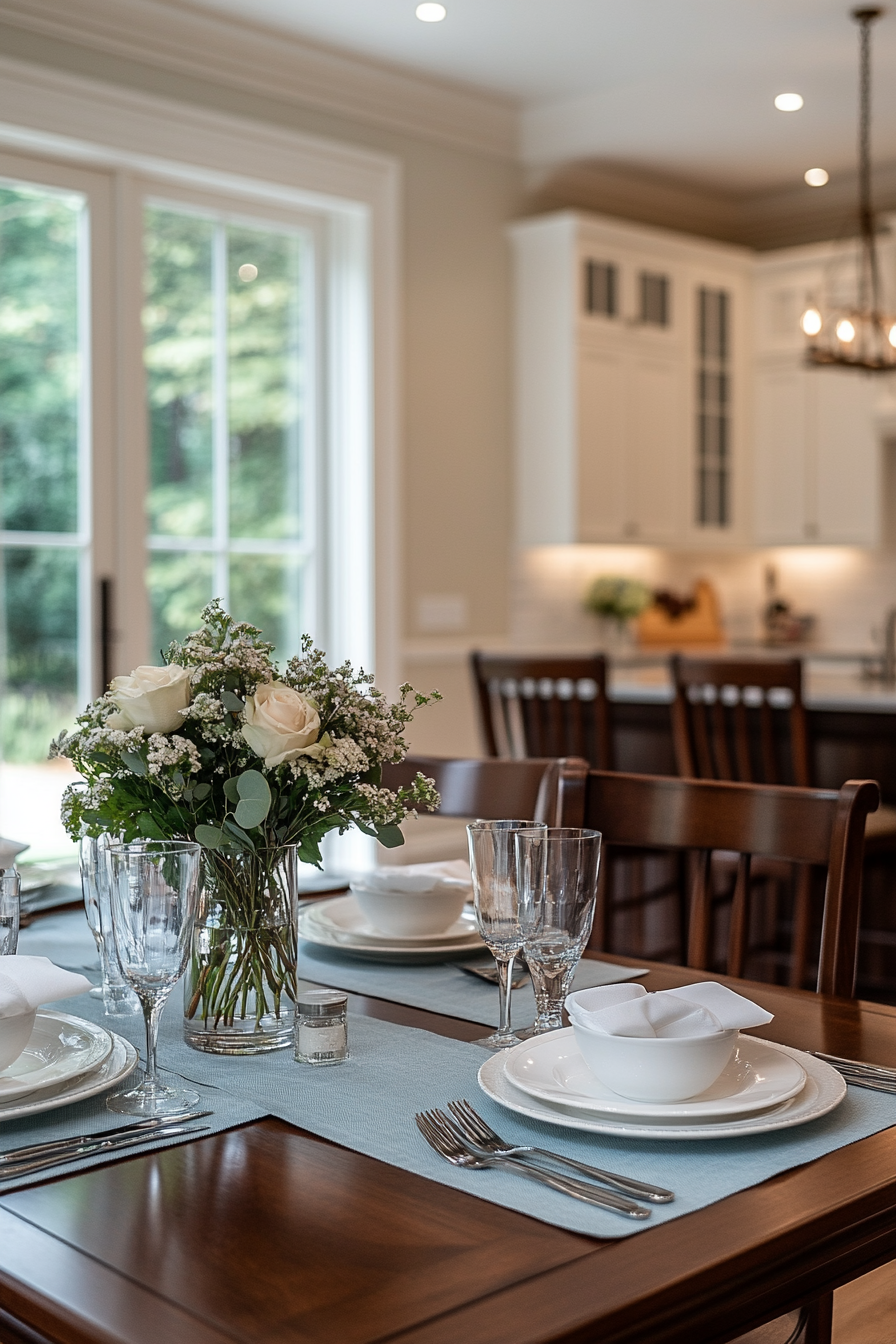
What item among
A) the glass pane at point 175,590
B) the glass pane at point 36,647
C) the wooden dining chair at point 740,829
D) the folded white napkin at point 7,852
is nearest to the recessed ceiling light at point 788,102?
the glass pane at point 175,590

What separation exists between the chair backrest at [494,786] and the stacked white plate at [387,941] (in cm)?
37

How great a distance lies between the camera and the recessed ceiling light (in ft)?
15.5

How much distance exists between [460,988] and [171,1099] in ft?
1.23

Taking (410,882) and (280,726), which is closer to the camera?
(280,726)

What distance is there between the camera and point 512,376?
5340 mm

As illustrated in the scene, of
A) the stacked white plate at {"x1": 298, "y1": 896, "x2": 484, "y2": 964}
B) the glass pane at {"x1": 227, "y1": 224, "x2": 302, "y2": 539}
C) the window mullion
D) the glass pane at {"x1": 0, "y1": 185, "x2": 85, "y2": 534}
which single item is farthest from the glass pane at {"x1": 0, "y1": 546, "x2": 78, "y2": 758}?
the stacked white plate at {"x1": 298, "y1": 896, "x2": 484, "y2": 964}

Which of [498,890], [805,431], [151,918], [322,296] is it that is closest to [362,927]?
[498,890]

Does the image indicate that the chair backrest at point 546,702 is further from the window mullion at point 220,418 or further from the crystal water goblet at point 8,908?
the crystal water goblet at point 8,908

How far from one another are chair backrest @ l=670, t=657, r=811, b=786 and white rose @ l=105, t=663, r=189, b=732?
1.93m

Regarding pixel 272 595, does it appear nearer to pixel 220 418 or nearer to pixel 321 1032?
pixel 220 418

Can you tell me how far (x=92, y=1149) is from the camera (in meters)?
0.92

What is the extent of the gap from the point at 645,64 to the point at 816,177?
1.34 meters

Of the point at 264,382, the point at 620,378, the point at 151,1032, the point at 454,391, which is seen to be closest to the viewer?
the point at 151,1032

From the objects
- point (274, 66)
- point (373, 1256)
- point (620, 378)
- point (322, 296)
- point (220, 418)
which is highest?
point (274, 66)
